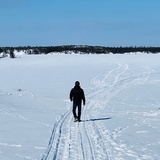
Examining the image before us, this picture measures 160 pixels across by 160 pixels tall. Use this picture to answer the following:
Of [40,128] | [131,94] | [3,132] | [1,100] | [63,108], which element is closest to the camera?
[3,132]

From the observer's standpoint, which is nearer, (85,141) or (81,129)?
(85,141)

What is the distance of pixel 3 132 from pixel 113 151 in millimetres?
3829

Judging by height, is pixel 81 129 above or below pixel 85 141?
below

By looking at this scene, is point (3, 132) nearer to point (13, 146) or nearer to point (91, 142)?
point (13, 146)

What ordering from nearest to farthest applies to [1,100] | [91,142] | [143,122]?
[91,142] < [143,122] < [1,100]

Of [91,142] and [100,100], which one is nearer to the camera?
[91,142]

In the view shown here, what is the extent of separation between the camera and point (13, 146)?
30.9ft

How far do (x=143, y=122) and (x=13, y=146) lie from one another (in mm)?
6059

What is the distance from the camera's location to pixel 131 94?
2520 centimetres

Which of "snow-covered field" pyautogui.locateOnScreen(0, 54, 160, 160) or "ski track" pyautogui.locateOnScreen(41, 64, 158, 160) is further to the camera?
"snow-covered field" pyautogui.locateOnScreen(0, 54, 160, 160)

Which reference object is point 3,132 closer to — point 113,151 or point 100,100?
point 113,151

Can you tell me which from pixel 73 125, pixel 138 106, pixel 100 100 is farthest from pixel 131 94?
pixel 73 125

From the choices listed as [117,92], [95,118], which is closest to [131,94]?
[117,92]

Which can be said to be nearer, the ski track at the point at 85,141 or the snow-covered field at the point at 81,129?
the ski track at the point at 85,141
